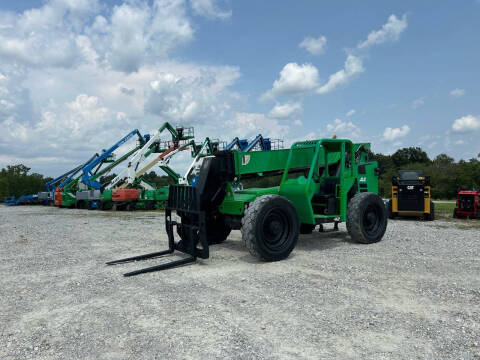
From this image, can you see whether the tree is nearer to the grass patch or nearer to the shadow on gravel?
the grass patch

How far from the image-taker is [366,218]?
932 cm

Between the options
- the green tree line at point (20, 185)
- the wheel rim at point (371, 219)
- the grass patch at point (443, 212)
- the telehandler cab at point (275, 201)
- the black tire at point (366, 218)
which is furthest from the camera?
the green tree line at point (20, 185)

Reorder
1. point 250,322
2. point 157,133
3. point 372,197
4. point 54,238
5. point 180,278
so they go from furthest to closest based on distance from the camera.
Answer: point 157,133 → point 54,238 → point 372,197 → point 180,278 → point 250,322

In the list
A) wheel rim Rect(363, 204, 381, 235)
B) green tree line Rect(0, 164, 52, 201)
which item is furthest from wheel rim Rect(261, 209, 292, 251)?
green tree line Rect(0, 164, 52, 201)

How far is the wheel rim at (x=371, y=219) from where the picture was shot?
9.33 metres

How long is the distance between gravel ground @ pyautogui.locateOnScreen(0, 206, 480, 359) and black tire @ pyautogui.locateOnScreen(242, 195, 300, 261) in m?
0.32

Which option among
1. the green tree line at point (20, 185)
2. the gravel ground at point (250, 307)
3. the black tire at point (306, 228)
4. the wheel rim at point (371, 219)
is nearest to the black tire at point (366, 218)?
the wheel rim at point (371, 219)

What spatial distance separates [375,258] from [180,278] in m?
3.95

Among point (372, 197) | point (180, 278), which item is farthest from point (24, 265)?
point (372, 197)

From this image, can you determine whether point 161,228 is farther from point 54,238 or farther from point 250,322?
point 250,322

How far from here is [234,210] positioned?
7883mm

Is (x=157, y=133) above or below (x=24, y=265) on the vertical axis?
above

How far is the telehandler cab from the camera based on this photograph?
7223 millimetres

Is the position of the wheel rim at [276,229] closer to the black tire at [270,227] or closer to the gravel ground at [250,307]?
the black tire at [270,227]
